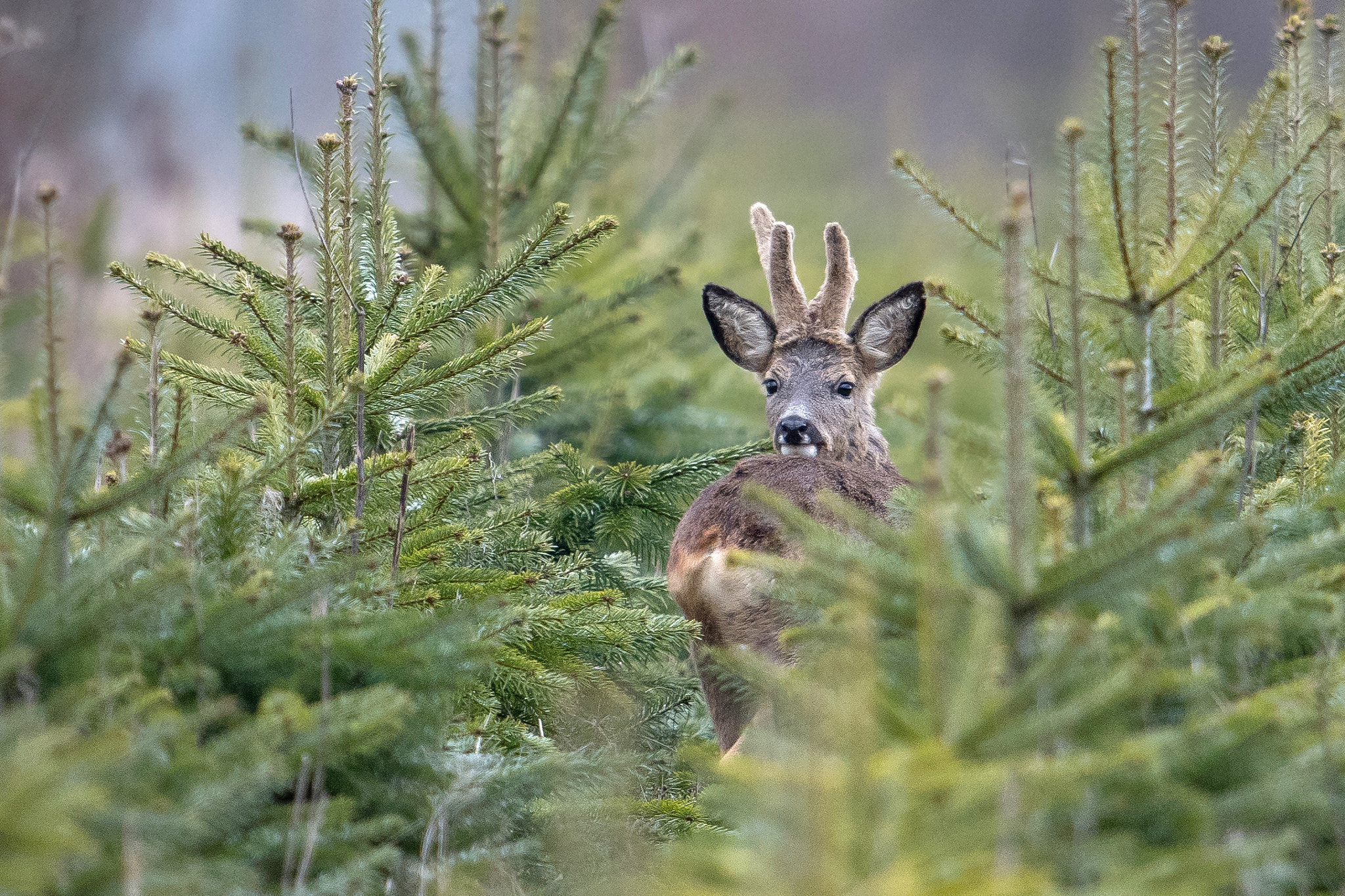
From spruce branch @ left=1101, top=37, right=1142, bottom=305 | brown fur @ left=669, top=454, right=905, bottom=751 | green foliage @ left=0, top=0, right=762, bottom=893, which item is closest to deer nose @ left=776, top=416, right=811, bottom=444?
green foliage @ left=0, top=0, right=762, bottom=893

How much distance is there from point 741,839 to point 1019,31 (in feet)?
77.4

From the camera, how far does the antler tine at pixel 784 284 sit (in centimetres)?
561

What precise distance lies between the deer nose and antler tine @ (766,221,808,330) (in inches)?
30.9

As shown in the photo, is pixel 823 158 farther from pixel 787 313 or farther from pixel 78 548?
pixel 78 548

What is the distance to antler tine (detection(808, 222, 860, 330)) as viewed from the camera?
5566 millimetres

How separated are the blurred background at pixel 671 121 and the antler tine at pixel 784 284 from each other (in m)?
0.66

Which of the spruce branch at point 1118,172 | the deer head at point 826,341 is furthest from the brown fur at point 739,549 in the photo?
the deer head at point 826,341

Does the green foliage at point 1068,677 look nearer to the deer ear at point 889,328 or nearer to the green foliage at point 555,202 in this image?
the deer ear at point 889,328

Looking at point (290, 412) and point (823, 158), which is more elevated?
point (823, 158)

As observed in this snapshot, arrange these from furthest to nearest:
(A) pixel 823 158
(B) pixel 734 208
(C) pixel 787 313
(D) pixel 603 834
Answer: (A) pixel 823 158 → (B) pixel 734 208 → (C) pixel 787 313 → (D) pixel 603 834

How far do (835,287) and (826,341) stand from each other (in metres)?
0.25

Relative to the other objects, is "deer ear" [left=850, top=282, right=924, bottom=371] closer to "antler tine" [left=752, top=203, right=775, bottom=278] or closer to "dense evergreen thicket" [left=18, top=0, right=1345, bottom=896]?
"antler tine" [left=752, top=203, right=775, bottom=278]

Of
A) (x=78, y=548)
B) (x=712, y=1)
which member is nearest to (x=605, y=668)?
(x=78, y=548)

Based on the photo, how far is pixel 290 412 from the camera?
338cm
